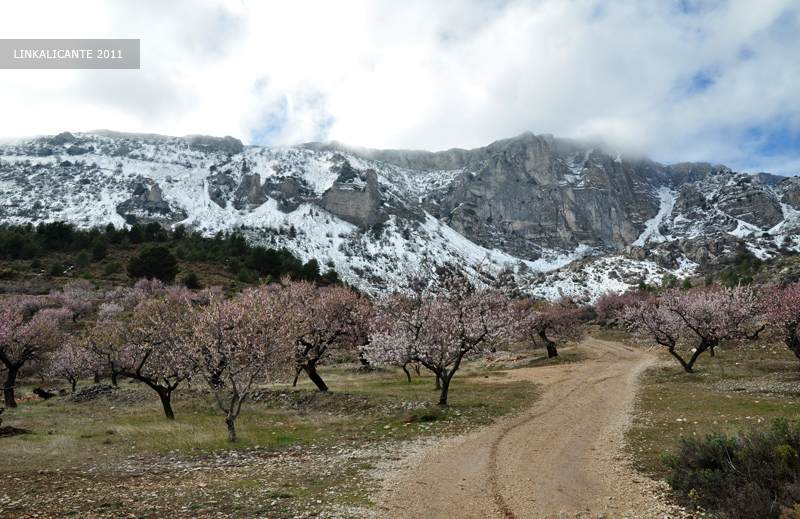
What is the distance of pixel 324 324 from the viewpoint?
30.9m

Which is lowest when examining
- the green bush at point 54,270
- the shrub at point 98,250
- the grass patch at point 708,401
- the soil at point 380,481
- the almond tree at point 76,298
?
the grass patch at point 708,401

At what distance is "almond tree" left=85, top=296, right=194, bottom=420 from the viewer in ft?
64.6

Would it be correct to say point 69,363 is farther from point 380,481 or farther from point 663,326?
point 663,326

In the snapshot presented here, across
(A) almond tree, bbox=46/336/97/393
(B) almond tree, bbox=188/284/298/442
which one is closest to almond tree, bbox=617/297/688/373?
(B) almond tree, bbox=188/284/298/442

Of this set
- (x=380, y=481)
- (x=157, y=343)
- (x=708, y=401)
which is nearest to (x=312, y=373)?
(x=157, y=343)

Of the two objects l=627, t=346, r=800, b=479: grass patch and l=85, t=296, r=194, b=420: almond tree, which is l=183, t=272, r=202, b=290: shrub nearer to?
l=85, t=296, r=194, b=420: almond tree

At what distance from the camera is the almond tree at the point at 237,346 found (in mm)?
17906

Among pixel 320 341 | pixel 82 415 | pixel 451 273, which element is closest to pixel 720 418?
pixel 451 273

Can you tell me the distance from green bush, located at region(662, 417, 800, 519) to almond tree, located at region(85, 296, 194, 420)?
1917 cm

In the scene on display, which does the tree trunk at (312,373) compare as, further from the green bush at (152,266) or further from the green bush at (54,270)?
the green bush at (54,270)

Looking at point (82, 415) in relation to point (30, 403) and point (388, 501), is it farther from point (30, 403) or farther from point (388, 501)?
point (388, 501)

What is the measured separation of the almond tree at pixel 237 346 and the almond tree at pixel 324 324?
26.7ft

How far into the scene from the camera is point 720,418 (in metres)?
17.5

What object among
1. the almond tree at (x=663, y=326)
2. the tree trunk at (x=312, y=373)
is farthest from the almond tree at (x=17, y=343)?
the almond tree at (x=663, y=326)
